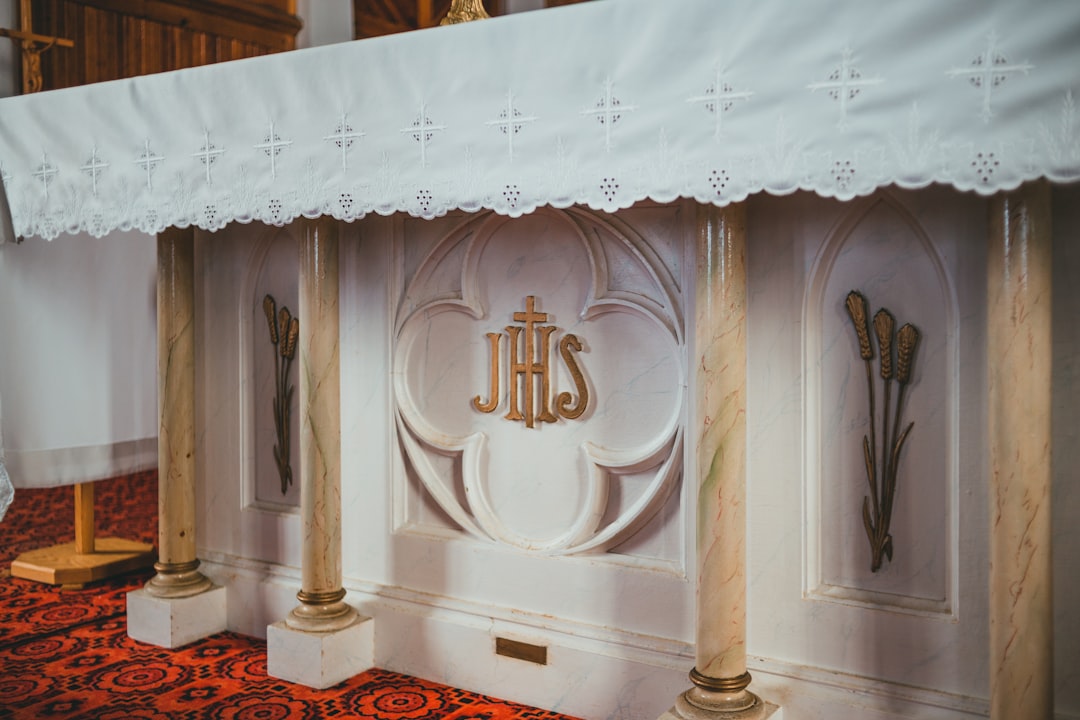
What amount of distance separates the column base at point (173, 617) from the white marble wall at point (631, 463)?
10 cm

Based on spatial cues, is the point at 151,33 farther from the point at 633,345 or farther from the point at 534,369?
the point at 633,345

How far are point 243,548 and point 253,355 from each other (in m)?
0.62

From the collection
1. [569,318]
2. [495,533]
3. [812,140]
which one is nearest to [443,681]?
[495,533]

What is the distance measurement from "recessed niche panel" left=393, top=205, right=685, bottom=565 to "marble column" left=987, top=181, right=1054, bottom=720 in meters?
0.77

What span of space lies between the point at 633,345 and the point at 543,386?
271 millimetres

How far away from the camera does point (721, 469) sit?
7.27 ft

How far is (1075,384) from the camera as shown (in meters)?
2.04

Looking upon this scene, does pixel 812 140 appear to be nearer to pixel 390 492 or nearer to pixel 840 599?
pixel 840 599

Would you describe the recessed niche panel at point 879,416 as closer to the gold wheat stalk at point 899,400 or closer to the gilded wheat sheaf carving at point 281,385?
the gold wheat stalk at point 899,400

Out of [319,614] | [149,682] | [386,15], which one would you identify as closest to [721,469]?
[319,614]

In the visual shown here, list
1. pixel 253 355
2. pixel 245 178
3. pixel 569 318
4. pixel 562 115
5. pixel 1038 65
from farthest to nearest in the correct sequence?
1. pixel 253 355
2. pixel 569 318
3. pixel 245 178
4. pixel 562 115
5. pixel 1038 65

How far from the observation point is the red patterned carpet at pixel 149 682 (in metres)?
2.61

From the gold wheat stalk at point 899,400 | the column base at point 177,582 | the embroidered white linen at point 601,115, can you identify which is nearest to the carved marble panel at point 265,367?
the column base at point 177,582

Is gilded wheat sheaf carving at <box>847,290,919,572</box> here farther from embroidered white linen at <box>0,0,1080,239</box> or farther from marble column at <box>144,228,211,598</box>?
marble column at <box>144,228,211,598</box>
